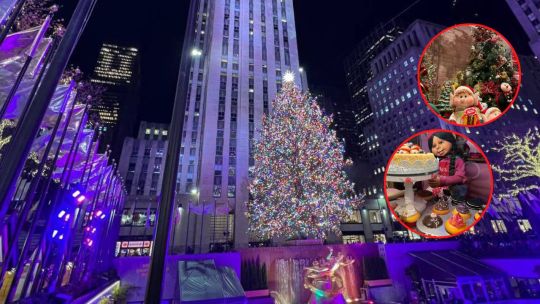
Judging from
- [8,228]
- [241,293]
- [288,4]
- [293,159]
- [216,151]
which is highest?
[288,4]

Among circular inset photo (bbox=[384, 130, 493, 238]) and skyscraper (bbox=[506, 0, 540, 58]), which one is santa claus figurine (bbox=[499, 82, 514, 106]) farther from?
skyscraper (bbox=[506, 0, 540, 58])

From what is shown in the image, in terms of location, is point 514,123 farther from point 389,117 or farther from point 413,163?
point 413,163

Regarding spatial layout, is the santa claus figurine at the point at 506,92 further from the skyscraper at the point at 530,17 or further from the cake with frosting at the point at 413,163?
the skyscraper at the point at 530,17

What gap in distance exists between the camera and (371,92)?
257 feet

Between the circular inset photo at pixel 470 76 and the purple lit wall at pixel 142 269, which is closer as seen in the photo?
the circular inset photo at pixel 470 76

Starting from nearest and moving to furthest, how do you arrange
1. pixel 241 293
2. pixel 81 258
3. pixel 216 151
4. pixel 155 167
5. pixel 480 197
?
A: pixel 480 197 → pixel 241 293 → pixel 81 258 → pixel 216 151 → pixel 155 167

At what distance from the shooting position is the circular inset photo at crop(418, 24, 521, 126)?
330 centimetres

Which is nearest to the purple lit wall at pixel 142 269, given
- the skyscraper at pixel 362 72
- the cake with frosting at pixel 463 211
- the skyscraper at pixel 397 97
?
the cake with frosting at pixel 463 211

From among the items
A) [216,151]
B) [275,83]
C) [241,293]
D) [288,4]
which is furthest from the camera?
[288,4]

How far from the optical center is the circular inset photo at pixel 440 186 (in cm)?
343

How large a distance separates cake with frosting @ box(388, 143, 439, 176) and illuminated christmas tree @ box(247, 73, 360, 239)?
49.4 feet

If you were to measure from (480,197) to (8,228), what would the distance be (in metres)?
9.91

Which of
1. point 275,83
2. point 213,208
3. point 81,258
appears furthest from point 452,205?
A: point 275,83

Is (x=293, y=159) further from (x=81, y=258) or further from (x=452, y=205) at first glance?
(x=452, y=205)
